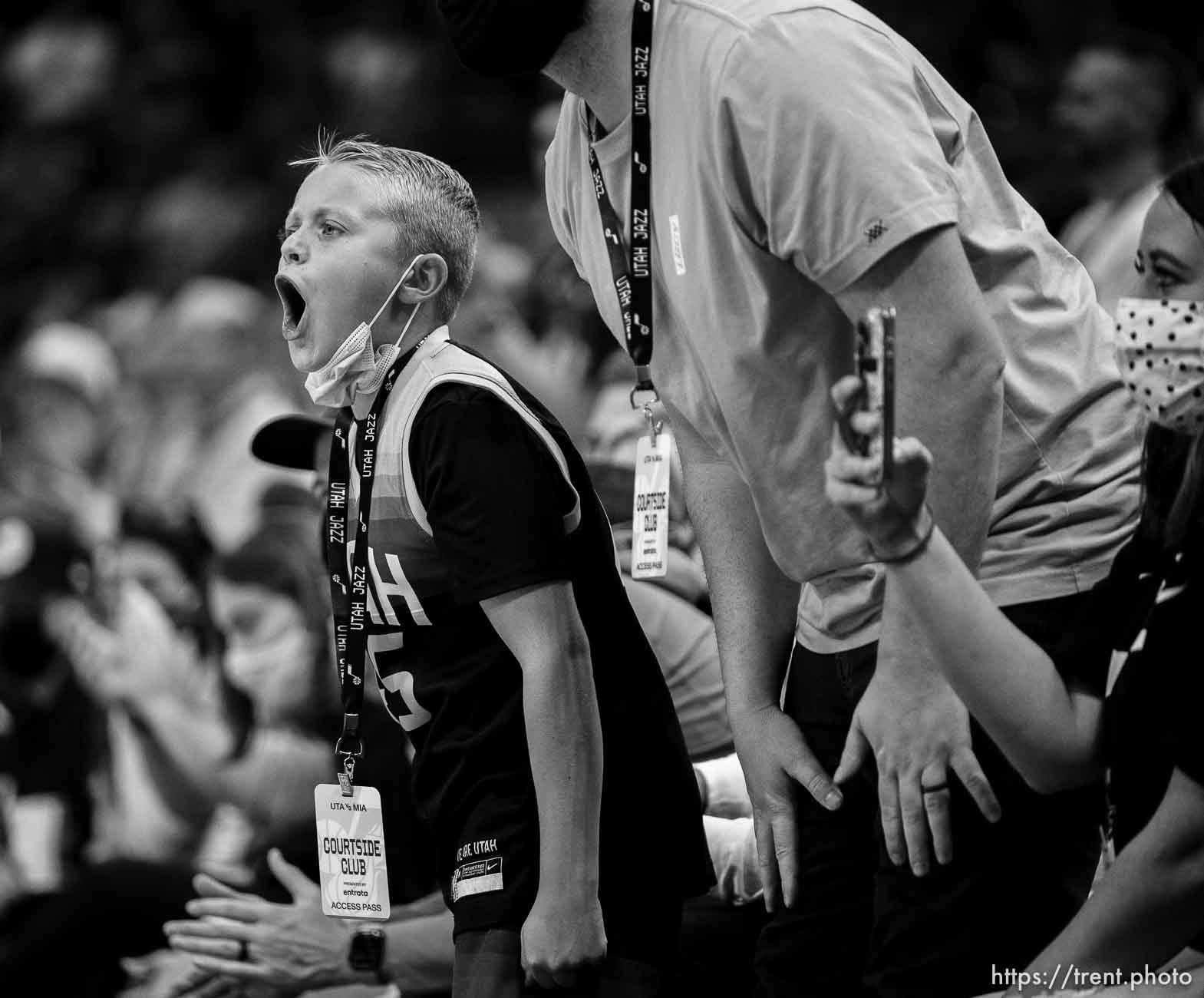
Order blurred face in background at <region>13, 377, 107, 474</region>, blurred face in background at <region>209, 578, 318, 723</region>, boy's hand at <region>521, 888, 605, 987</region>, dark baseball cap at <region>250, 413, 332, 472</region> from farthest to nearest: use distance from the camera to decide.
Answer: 1. blurred face in background at <region>13, 377, 107, 474</region>
2. blurred face in background at <region>209, 578, 318, 723</region>
3. dark baseball cap at <region>250, 413, 332, 472</region>
4. boy's hand at <region>521, 888, 605, 987</region>

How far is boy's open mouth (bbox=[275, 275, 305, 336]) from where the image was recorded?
7.86 ft

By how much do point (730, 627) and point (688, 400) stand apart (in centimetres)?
30

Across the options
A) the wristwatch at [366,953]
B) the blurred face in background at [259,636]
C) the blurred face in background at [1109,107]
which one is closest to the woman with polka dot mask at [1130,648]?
the wristwatch at [366,953]

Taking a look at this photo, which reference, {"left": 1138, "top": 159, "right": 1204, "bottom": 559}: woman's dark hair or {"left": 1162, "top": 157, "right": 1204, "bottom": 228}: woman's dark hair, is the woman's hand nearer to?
{"left": 1138, "top": 159, "right": 1204, "bottom": 559}: woman's dark hair

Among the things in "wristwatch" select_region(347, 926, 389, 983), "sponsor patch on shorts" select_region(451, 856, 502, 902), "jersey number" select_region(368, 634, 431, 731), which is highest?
"jersey number" select_region(368, 634, 431, 731)

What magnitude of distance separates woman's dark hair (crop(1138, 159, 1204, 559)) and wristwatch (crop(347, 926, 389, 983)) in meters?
1.47

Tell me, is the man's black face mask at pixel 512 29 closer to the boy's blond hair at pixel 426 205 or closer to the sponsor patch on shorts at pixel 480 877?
the boy's blond hair at pixel 426 205

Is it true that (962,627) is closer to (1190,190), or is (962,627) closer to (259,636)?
(1190,190)

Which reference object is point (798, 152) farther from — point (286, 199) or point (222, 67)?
point (222, 67)

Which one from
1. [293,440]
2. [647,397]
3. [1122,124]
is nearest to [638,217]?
[647,397]

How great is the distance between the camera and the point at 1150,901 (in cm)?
167

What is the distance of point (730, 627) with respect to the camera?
2.17 metres

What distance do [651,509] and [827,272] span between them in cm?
73

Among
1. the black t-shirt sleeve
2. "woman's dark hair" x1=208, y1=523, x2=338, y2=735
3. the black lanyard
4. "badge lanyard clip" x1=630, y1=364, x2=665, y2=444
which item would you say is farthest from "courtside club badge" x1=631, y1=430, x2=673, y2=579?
"woman's dark hair" x1=208, y1=523, x2=338, y2=735
